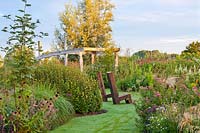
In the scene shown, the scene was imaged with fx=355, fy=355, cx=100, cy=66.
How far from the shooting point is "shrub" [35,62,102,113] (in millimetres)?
8141

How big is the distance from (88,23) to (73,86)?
21.1 metres

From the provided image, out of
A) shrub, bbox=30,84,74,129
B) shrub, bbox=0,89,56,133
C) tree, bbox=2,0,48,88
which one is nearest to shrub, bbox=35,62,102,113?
shrub, bbox=30,84,74,129

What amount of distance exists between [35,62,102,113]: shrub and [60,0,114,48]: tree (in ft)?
64.5

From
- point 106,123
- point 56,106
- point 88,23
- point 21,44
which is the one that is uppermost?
point 88,23

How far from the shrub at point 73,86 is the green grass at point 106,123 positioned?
1.52 ft

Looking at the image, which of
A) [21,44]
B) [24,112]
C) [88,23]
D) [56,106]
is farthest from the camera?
[88,23]

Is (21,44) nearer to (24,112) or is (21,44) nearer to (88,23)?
(24,112)

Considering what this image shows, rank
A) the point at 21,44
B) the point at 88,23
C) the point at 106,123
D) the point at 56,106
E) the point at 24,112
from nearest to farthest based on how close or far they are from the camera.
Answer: the point at 24,112
the point at 21,44
the point at 56,106
the point at 106,123
the point at 88,23

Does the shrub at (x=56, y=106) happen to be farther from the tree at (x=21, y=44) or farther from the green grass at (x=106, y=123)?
the tree at (x=21, y=44)

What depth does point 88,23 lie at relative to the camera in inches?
1137

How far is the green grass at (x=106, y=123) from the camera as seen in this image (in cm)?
631

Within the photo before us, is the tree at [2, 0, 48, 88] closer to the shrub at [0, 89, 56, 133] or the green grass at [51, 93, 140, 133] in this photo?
the shrub at [0, 89, 56, 133]

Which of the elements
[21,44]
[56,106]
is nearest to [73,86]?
[56,106]

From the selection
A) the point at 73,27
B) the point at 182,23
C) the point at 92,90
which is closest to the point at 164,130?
the point at 92,90
